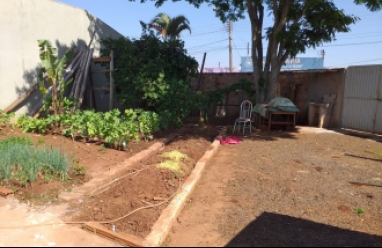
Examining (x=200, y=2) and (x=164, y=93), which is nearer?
(x=164, y=93)

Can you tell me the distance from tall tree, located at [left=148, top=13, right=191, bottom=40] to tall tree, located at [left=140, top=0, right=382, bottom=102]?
5964 millimetres

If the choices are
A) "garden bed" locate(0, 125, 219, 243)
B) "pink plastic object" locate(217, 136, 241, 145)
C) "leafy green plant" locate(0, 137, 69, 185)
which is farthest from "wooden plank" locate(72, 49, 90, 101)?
"leafy green plant" locate(0, 137, 69, 185)

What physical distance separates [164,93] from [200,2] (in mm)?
3678

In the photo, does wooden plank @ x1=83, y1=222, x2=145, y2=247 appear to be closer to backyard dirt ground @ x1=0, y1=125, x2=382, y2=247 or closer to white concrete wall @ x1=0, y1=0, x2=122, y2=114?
backyard dirt ground @ x1=0, y1=125, x2=382, y2=247

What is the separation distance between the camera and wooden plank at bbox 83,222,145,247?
2966 mm

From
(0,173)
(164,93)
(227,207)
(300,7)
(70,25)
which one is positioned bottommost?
(227,207)

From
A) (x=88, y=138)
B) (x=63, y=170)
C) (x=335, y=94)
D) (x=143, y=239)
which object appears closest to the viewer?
(x=143, y=239)

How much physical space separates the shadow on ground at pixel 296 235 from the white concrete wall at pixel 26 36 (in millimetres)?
6964

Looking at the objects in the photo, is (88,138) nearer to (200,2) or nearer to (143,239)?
(143,239)

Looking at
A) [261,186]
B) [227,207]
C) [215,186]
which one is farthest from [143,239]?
[261,186]

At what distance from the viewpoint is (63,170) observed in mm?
4395

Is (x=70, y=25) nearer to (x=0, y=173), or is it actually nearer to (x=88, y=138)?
(x=88, y=138)

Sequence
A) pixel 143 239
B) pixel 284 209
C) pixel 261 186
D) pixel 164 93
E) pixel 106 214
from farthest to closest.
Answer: pixel 164 93 < pixel 261 186 < pixel 284 209 < pixel 106 214 < pixel 143 239

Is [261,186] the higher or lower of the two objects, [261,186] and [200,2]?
the lower
